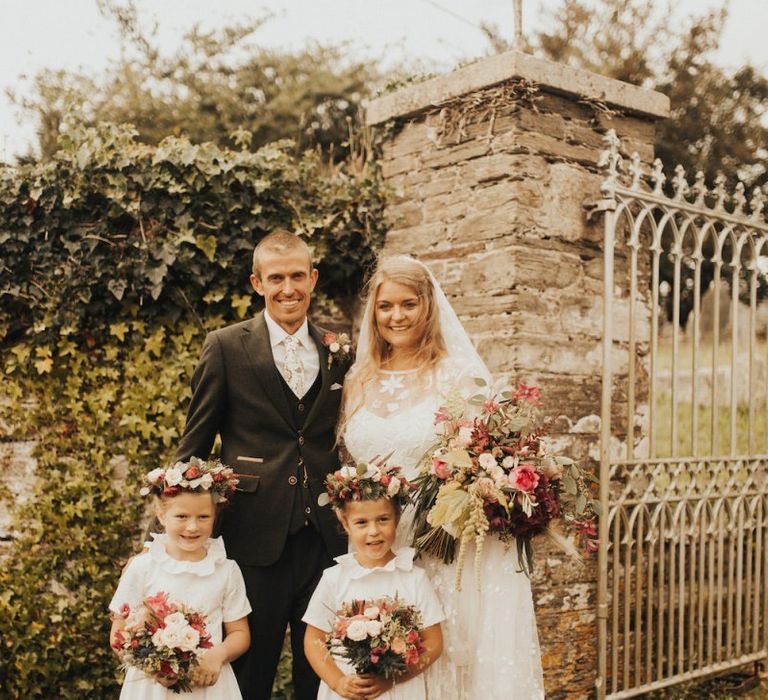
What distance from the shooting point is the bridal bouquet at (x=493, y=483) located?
9.53 ft

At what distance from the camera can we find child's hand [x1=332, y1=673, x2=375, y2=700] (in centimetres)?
287

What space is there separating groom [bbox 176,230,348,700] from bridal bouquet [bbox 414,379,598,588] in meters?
0.46

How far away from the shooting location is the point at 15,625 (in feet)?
14.8

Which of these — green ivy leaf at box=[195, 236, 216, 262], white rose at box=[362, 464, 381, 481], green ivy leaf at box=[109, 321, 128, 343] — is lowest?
white rose at box=[362, 464, 381, 481]

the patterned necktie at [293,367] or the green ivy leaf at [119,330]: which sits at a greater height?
the green ivy leaf at [119,330]

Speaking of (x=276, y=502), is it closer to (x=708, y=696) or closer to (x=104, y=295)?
(x=104, y=295)

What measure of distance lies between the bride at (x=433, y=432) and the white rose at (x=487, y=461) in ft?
1.36

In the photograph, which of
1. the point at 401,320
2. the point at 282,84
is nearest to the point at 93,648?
the point at 401,320

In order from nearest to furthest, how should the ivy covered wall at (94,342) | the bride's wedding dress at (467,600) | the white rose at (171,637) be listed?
1. the white rose at (171,637)
2. the bride's wedding dress at (467,600)
3. the ivy covered wall at (94,342)

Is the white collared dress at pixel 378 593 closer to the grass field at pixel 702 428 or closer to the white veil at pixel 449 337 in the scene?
the white veil at pixel 449 337

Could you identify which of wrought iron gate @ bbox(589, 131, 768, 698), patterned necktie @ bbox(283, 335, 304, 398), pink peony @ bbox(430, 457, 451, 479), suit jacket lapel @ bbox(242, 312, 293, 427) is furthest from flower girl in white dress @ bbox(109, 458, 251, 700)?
wrought iron gate @ bbox(589, 131, 768, 698)

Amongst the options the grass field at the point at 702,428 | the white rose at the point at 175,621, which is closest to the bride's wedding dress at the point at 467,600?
the white rose at the point at 175,621

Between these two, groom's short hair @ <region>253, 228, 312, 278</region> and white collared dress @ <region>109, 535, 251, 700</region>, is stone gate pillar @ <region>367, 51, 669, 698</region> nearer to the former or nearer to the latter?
groom's short hair @ <region>253, 228, 312, 278</region>

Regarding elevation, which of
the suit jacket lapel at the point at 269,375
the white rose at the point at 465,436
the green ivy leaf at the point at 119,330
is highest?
the green ivy leaf at the point at 119,330
